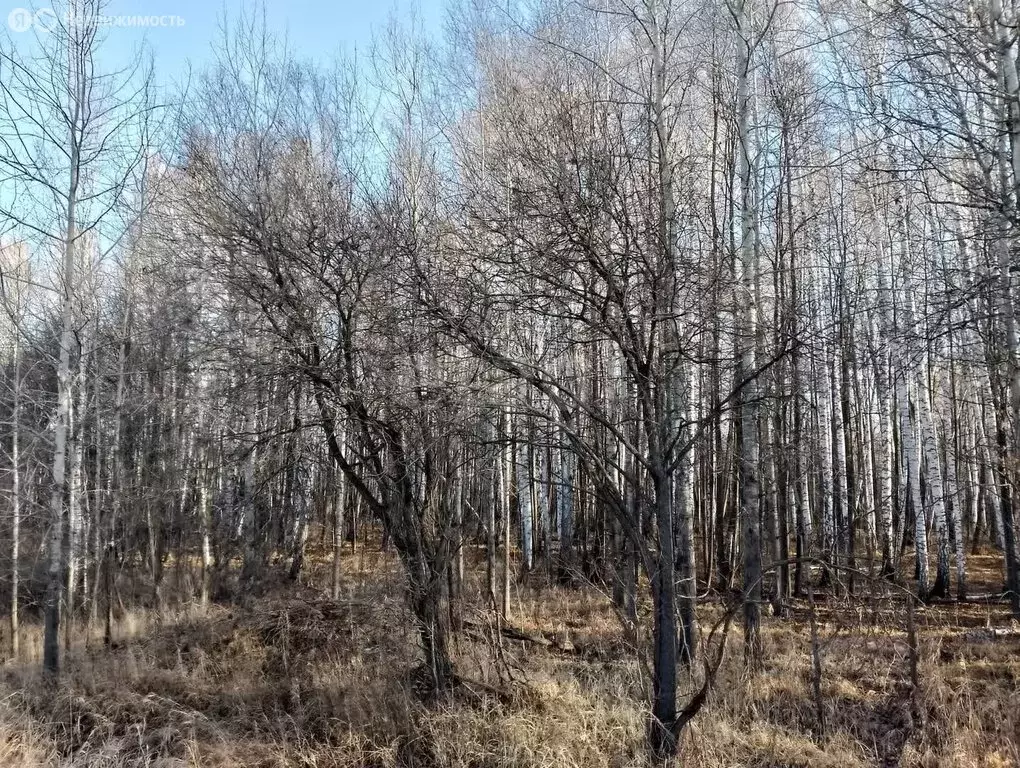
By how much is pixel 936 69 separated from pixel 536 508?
37.6ft

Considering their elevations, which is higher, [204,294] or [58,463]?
[204,294]

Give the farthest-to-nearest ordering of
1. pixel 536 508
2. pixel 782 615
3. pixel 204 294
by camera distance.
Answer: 1. pixel 536 508
2. pixel 782 615
3. pixel 204 294

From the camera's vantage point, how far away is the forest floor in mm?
4801

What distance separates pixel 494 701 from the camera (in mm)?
5504

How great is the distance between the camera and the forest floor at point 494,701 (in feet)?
15.8

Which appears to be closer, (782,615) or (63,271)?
(63,271)

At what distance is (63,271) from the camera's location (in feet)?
26.9

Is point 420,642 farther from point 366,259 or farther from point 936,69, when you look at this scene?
point 936,69

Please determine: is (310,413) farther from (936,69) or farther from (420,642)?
(936,69)

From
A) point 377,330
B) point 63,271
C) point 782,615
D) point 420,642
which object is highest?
point 63,271

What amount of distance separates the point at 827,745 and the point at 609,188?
423 centimetres

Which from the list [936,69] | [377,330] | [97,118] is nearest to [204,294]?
[377,330]

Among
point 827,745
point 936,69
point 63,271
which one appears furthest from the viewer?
point 63,271

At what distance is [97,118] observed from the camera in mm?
8289
